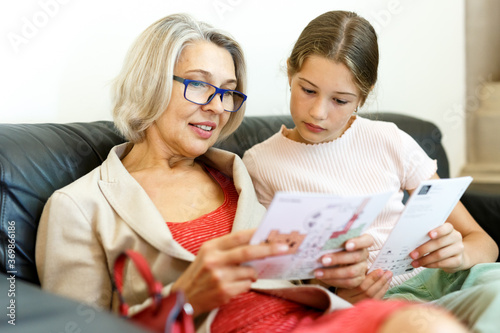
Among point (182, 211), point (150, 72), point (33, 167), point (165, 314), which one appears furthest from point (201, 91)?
point (165, 314)

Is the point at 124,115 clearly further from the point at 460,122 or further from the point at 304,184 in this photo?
the point at 460,122

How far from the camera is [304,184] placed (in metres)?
1.67

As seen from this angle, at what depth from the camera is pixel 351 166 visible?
1714 millimetres

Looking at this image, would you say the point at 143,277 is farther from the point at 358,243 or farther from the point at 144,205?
the point at 358,243

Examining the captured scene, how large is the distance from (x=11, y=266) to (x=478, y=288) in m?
1.08

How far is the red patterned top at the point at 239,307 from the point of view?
1.20m

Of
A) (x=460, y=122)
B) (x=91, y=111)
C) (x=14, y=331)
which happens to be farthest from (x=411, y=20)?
(x=14, y=331)

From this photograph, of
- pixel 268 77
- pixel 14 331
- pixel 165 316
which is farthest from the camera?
pixel 268 77

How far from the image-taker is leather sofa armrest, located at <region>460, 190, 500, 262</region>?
6.50ft

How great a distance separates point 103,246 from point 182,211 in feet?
0.81

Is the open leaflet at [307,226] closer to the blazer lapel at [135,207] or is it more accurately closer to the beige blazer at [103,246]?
the beige blazer at [103,246]

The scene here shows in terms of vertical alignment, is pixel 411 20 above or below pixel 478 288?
above

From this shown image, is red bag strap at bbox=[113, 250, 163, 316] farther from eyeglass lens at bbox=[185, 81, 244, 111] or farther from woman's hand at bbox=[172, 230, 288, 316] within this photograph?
eyeglass lens at bbox=[185, 81, 244, 111]

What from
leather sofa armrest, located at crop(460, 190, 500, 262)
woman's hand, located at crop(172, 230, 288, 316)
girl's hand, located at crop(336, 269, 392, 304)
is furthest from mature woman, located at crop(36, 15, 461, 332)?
leather sofa armrest, located at crop(460, 190, 500, 262)
